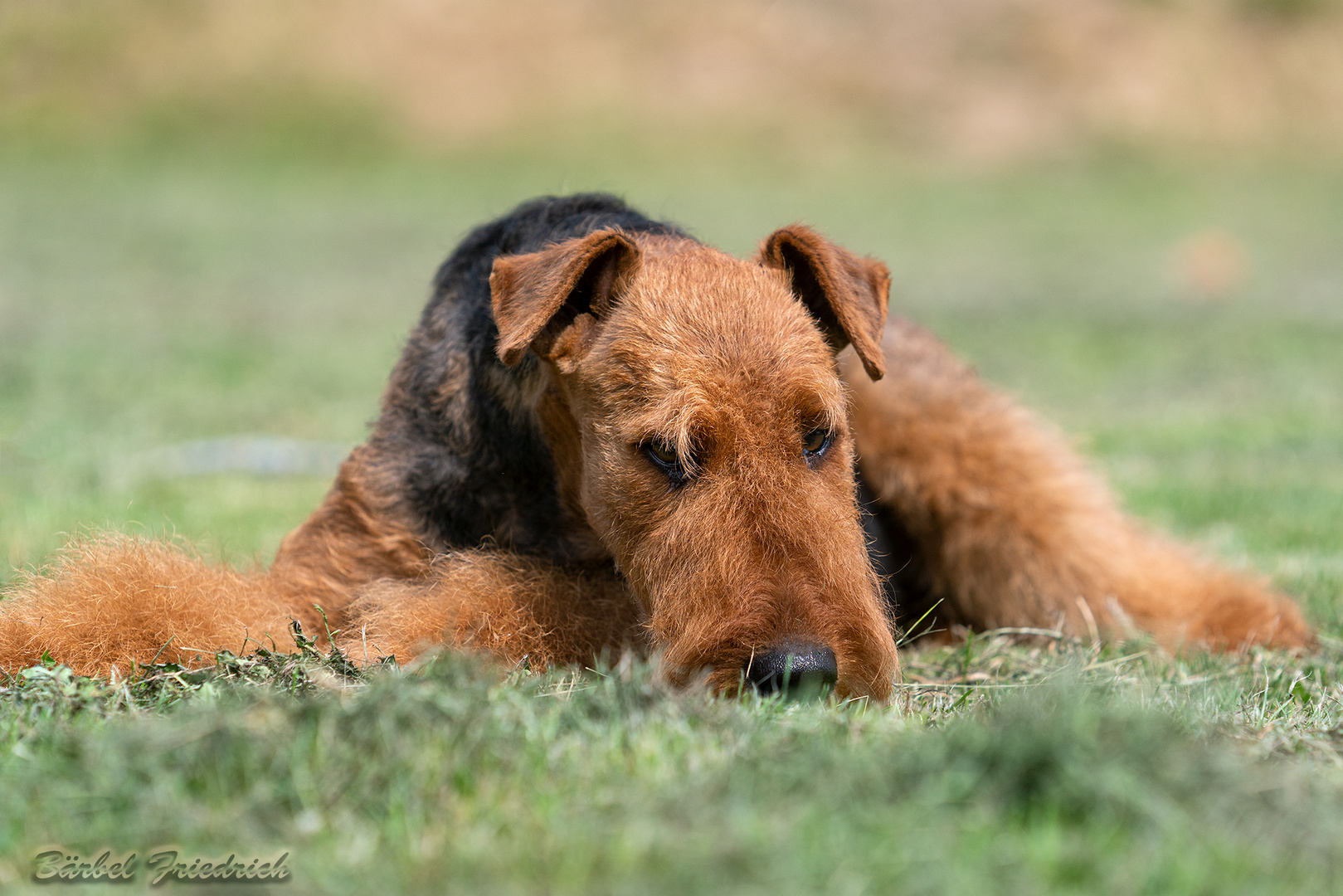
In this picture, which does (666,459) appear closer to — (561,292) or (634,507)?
(634,507)

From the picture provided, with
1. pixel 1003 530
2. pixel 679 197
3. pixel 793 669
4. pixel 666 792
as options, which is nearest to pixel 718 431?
pixel 793 669

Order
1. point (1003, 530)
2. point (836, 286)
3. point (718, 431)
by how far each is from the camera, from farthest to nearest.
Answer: point (1003, 530)
point (836, 286)
point (718, 431)

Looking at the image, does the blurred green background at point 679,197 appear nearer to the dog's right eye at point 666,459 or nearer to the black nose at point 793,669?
the dog's right eye at point 666,459

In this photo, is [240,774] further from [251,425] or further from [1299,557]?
[251,425]

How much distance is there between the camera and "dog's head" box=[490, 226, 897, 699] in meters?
2.54

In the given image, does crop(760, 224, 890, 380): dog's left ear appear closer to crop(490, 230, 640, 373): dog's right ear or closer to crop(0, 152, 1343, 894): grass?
crop(490, 230, 640, 373): dog's right ear

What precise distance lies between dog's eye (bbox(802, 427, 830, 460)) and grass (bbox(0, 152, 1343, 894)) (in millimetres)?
686

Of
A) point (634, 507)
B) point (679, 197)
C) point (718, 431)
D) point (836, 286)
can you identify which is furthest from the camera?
point (679, 197)

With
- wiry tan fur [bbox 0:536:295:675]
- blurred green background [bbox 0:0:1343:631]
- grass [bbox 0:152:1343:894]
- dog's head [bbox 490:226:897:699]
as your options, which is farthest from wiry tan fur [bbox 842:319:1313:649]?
wiry tan fur [bbox 0:536:295:675]

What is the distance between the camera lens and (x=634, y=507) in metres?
2.86

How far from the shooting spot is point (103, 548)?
313 cm

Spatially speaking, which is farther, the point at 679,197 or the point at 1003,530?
the point at 679,197

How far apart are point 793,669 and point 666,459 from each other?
0.65 meters

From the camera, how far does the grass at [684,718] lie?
1752 millimetres
